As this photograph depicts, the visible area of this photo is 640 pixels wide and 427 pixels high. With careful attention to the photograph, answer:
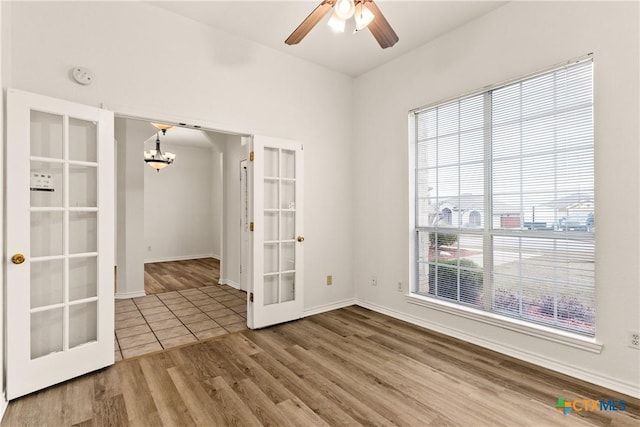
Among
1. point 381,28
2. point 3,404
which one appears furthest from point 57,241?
point 381,28

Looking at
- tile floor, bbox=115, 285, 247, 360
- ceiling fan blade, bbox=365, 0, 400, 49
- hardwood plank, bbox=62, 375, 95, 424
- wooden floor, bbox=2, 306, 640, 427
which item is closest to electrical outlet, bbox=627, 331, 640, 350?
wooden floor, bbox=2, 306, 640, 427

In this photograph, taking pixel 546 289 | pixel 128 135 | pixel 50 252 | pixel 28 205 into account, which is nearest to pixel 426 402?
pixel 546 289

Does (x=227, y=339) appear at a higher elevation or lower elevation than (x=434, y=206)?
lower

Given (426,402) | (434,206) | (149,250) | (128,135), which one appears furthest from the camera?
(149,250)

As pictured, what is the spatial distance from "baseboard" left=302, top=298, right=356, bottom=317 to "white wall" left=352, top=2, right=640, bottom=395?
36 cm

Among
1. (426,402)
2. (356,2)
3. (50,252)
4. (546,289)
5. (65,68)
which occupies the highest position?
(356,2)

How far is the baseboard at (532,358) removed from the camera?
2249 millimetres

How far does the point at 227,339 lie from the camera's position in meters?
3.21

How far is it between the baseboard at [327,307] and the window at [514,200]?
1.05 meters

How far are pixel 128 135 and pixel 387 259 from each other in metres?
Answer: 4.29

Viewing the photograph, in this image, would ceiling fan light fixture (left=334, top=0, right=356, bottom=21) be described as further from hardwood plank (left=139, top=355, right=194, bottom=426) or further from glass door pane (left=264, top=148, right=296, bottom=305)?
hardwood plank (left=139, top=355, right=194, bottom=426)

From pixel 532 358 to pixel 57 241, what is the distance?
390 centimetres

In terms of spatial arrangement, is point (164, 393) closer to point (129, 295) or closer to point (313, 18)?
point (313, 18)

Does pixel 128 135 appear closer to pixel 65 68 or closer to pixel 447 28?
pixel 65 68
